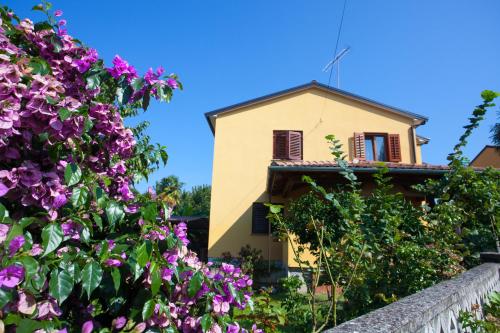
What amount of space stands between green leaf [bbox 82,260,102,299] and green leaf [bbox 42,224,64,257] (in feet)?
0.46

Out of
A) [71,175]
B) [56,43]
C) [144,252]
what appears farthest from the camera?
[56,43]

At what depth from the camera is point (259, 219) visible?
12188mm

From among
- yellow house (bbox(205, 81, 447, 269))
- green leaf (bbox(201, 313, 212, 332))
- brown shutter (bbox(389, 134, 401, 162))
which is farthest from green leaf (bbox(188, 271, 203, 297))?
brown shutter (bbox(389, 134, 401, 162))

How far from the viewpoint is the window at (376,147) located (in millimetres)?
13219

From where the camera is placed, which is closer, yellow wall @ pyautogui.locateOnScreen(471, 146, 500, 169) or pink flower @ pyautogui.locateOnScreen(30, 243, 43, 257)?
pink flower @ pyautogui.locateOnScreen(30, 243, 43, 257)

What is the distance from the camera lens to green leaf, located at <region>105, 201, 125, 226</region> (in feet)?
4.50

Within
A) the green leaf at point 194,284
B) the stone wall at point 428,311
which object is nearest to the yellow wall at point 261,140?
the stone wall at point 428,311

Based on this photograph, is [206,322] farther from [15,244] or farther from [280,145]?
[280,145]

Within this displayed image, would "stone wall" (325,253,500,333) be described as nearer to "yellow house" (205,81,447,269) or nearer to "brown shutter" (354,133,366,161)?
"yellow house" (205,81,447,269)

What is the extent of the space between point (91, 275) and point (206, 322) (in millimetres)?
565

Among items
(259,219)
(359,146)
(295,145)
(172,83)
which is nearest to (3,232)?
(172,83)

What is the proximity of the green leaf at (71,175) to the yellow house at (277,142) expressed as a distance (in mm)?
10319

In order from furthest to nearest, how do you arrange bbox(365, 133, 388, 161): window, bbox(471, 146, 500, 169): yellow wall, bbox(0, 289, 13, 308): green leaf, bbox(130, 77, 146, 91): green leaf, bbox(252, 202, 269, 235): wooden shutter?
1. bbox(471, 146, 500, 169): yellow wall
2. bbox(365, 133, 388, 161): window
3. bbox(252, 202, 269, 235): wooden shutter
4. bbox(130, 77, 146, 91): green leaf
5. bbox(0, 289, 13, 308): green leaf

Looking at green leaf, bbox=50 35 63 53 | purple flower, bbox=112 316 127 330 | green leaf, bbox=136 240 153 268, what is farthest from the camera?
green leaf, bbox=50 35 63 53
